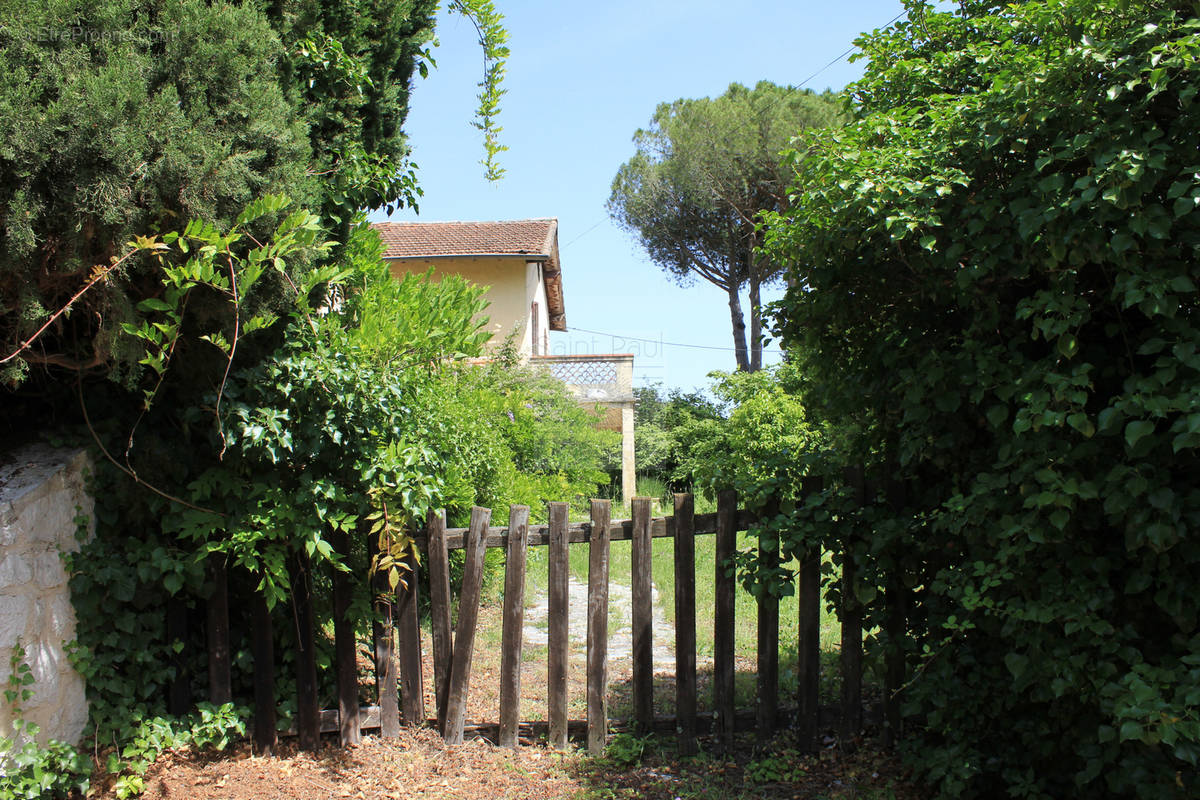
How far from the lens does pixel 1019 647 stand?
117 inches

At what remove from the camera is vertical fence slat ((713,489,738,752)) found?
405 centimetres

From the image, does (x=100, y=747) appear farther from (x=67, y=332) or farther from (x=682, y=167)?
(x=682, y=167)

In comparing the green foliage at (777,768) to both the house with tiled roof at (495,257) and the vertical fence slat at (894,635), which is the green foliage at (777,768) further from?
the house with tiled roof at (495,257)

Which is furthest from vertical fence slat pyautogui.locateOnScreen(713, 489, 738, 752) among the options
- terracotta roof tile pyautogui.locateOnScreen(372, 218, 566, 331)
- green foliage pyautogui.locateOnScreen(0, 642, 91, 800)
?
terracotta roof tile pyautogui.locateOnScreen(372, 218, 566, 331)

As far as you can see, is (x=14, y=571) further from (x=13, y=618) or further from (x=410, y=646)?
(x=410, y=646)

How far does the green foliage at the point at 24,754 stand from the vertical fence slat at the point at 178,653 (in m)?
0.52

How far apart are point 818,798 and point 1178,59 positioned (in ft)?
10.2

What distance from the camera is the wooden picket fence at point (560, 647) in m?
4.00

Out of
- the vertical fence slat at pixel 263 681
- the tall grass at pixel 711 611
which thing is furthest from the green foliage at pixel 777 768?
the vertical fence slat at pixel 263 681

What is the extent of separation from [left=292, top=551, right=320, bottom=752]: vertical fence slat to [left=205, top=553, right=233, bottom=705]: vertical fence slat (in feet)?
1.05

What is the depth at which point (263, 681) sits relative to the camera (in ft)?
12.9

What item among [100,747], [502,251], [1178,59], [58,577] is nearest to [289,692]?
[100,747]

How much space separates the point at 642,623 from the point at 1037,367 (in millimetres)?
2261

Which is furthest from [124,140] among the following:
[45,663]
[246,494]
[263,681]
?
[263,681]
